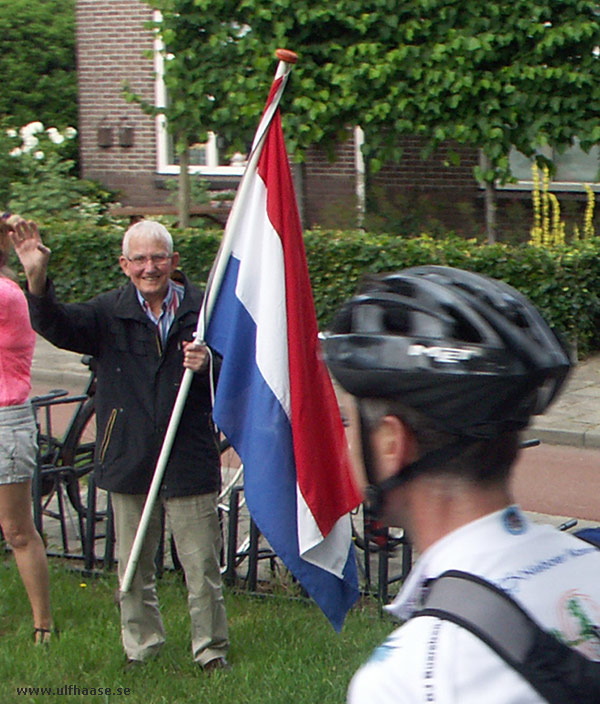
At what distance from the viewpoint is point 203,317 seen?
4.39 meters

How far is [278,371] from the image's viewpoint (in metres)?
4.33

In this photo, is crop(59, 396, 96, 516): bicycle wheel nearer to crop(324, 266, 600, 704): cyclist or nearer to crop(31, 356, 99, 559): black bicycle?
crop(31, 356, 99, 559): black bicycle

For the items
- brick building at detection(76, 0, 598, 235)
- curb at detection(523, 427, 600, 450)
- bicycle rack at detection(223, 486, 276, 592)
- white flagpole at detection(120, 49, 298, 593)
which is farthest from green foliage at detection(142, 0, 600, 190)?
white flagpole at detection(120, 49, 298, 593)

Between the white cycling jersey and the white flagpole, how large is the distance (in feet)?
9.27

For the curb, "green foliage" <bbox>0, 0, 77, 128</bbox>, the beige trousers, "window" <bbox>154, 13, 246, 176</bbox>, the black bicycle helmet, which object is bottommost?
the curb

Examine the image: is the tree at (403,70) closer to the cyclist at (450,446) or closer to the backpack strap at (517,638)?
the cyclist at (450,446)

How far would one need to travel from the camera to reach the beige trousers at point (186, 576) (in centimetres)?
446

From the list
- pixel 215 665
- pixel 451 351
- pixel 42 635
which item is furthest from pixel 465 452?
pixel 42 635

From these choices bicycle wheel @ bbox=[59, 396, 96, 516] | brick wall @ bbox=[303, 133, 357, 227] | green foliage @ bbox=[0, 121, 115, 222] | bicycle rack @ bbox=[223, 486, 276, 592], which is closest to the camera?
bicycle rack @ bbox=[223, 486, 276, 592]

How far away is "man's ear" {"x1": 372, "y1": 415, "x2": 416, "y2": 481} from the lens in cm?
150

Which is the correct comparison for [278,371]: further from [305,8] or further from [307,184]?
[307,184]

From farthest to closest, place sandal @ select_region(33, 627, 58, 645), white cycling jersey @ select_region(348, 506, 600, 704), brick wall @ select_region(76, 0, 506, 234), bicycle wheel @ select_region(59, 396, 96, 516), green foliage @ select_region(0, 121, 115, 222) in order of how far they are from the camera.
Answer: green foliage @ select_region(0, 121, 115, 222) → brick wall @ select_region(76, 0, 506, 234) → bicycle wheel @ select_region(59, 396, 96, 516) → sandal @ select_region(33, 627, 58, 645) → white cycling jersey @ select_region(348, 506, 600, 704)

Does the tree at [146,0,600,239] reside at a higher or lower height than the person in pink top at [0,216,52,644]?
higher

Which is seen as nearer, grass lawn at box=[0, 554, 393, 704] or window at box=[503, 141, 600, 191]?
grass lawn at box=[0, 554, 393, 704]
